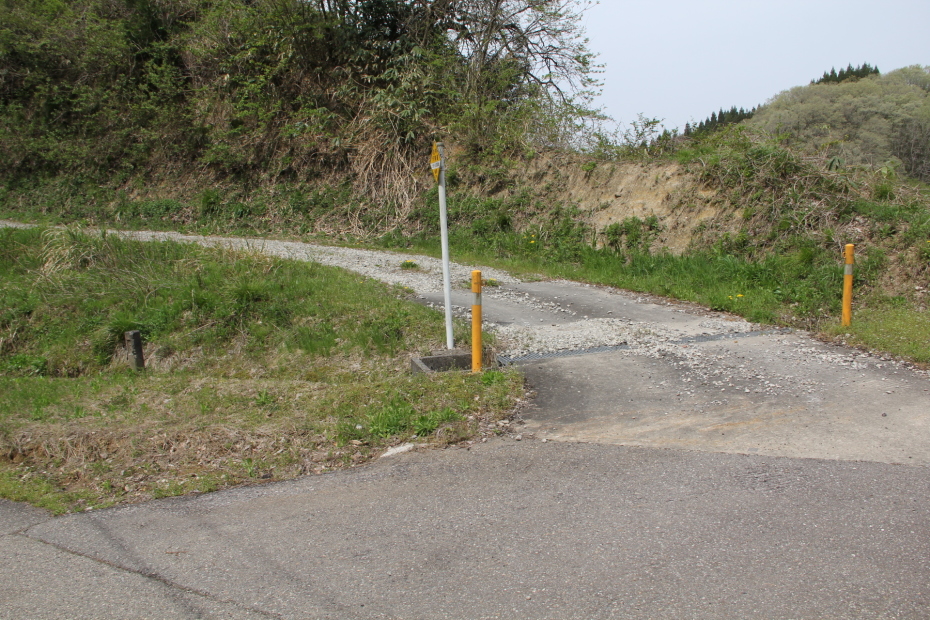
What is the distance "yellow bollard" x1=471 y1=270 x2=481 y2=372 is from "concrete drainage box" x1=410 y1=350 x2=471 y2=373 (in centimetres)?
47

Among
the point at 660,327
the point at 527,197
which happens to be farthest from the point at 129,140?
the point at 660,327

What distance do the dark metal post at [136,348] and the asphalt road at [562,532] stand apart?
5.03 m

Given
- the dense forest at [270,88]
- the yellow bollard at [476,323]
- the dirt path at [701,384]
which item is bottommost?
the dirt path at [701,384]

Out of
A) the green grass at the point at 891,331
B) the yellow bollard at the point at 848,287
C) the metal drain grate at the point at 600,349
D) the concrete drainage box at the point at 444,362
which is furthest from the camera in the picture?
the yellow bollard at the point at 848,287

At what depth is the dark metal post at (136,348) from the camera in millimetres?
9281

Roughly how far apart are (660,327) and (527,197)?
348 inches

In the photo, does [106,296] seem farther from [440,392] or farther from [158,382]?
[440,392]

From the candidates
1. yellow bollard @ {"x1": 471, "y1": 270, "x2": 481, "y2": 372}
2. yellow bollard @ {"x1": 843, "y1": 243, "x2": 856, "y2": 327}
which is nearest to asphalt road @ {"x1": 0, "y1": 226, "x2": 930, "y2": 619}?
yellow bollard @ {"x1": 471, "y1": 270, "x2": 481, "y2": 372}

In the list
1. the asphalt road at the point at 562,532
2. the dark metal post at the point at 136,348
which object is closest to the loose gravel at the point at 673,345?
the asphalt road at the point at 562,532

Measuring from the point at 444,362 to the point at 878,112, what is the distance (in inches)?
1451

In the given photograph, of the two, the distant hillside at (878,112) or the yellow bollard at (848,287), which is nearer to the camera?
the yellow bollard at (848,287)

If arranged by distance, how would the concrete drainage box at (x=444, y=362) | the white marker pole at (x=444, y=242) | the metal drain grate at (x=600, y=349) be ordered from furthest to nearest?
1. the metal drain grate at (x=600, y=349)
2. the concrete drainage box at (x=444, y=362)
3. the white marker pole at (x=444, y=242)

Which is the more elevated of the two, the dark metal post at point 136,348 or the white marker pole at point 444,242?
the white marker pole at point 444,242

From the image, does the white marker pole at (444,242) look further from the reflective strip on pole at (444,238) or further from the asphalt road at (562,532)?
the asphalt road at (562,532)
